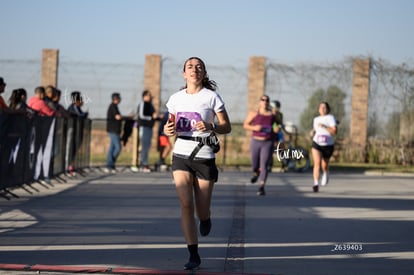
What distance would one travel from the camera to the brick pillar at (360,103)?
95.2 ft

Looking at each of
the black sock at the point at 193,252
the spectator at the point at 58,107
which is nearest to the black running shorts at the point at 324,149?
the spectator at the point at 58,107

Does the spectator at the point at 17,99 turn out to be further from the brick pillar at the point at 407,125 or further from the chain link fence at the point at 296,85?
the brick pillar at the point at 407,125

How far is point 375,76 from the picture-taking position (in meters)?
29.2

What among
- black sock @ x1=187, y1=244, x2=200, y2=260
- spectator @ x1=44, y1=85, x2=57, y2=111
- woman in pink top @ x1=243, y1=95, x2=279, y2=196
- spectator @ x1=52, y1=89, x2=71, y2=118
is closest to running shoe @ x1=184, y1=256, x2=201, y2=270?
black sock @ x1=187, y1=244, x2=200, y2=260

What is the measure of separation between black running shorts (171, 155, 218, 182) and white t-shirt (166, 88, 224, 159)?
50mm

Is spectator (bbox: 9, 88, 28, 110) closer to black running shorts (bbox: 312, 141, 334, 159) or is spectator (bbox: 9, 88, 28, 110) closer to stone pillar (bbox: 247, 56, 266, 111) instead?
black running shorts (bbox: 312, 141, 334, 159)

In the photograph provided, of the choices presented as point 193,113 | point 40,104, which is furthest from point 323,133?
point 193,113

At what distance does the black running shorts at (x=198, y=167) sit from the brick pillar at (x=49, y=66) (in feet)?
69.0

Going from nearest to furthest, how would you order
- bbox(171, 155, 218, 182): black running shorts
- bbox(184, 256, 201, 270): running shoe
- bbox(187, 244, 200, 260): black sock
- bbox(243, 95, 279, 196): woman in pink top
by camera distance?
1. bbox(184, 256, 201, 270): running shoe
2. bbox(187, 244, 200, 260): black sock
3. bbox(171, 155, 218, 182): black running shorts
4. bbox(243, 95, 279, 196): woman in pink top

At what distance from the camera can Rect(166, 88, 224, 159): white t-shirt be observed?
8.81m

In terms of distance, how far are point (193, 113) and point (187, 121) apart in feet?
0.31

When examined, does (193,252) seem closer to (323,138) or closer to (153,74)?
(323,138)

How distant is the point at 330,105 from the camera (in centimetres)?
2928

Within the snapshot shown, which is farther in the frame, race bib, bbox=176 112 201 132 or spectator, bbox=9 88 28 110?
spectator, bbox=9 88 28 110
